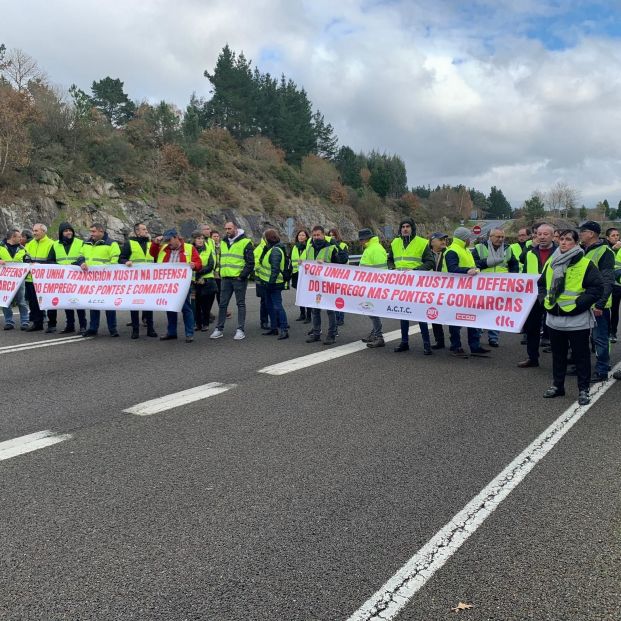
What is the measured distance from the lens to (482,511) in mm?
4047

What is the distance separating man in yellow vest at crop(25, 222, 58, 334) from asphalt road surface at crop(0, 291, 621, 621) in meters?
4.01

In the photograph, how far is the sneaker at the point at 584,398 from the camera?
667cm

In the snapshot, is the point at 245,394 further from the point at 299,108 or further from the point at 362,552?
the point at 299,108

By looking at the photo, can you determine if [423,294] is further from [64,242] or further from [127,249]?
[64,242]

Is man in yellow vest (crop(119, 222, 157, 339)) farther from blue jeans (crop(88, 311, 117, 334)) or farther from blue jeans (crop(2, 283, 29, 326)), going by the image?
blue jeans (crop(2, 283, 29, 326))

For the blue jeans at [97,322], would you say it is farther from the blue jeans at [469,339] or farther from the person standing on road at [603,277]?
the person standing on road at [603,277]

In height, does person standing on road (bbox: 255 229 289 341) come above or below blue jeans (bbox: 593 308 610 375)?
above

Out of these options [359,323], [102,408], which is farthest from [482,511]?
[359,323]

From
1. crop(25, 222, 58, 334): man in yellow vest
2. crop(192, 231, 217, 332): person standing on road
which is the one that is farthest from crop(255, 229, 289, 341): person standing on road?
crop(25, 222, 58, 334): man in yellow vest

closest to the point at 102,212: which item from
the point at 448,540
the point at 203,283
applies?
the point at 203,283

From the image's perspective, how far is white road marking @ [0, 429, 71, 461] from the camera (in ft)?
16.5

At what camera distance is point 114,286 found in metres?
10.7

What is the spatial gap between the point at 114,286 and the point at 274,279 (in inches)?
112

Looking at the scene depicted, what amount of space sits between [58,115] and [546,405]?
40.1 meters
